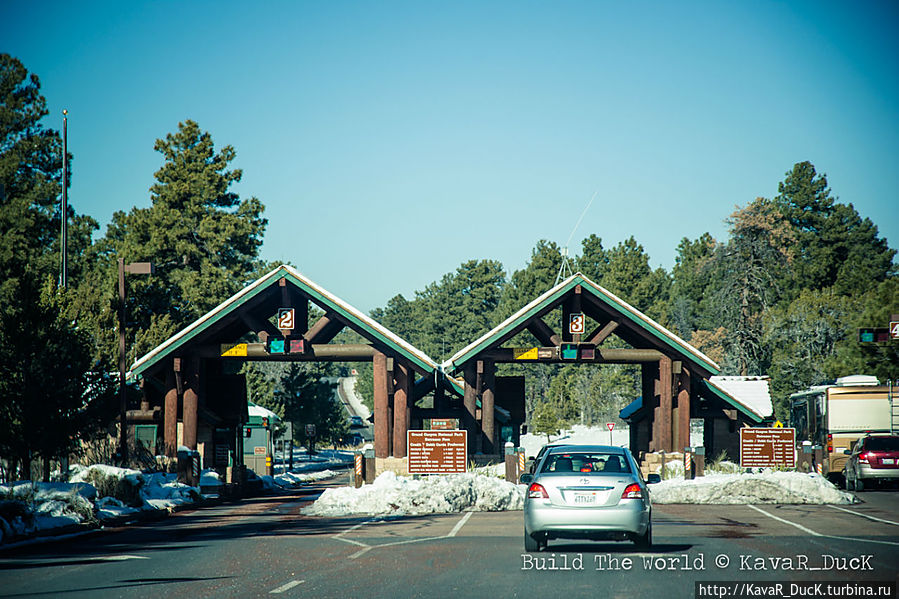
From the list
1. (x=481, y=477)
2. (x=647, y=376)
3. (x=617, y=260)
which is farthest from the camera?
(x=617, y=260)

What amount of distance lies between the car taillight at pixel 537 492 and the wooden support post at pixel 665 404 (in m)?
21.2

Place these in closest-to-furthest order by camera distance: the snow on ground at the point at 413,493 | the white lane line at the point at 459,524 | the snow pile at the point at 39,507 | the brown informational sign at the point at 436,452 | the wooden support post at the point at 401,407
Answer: the snow pile at the point at 39,507 < the white lane line at the point at 459,524 < the snow on ground at the point at 413,493 < the brown informational sign at the point at 436,452 < the wooden support post at the point at 401,407

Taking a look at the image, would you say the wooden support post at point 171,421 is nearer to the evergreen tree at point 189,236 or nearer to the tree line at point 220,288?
the tree line at point 220,288

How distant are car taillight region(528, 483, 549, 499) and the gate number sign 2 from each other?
1994 cm

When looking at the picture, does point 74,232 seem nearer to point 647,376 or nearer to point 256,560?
point 647,376

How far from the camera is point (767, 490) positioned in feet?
85.6

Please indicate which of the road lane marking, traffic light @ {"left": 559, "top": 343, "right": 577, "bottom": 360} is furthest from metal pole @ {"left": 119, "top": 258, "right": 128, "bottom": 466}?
traffic light @ {"left": 559, "top": 343, "right": 577, "bottom": 360}

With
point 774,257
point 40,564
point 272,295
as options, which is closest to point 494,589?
point 40,564

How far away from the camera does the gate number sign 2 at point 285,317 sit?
33.4 m

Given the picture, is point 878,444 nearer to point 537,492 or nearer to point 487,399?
point 487,399

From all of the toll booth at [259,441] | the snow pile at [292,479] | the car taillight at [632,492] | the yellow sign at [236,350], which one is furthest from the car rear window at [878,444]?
the toll booth at [259,441]

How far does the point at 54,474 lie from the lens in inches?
1065

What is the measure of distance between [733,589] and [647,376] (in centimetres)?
2855

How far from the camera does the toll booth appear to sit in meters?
52.4
